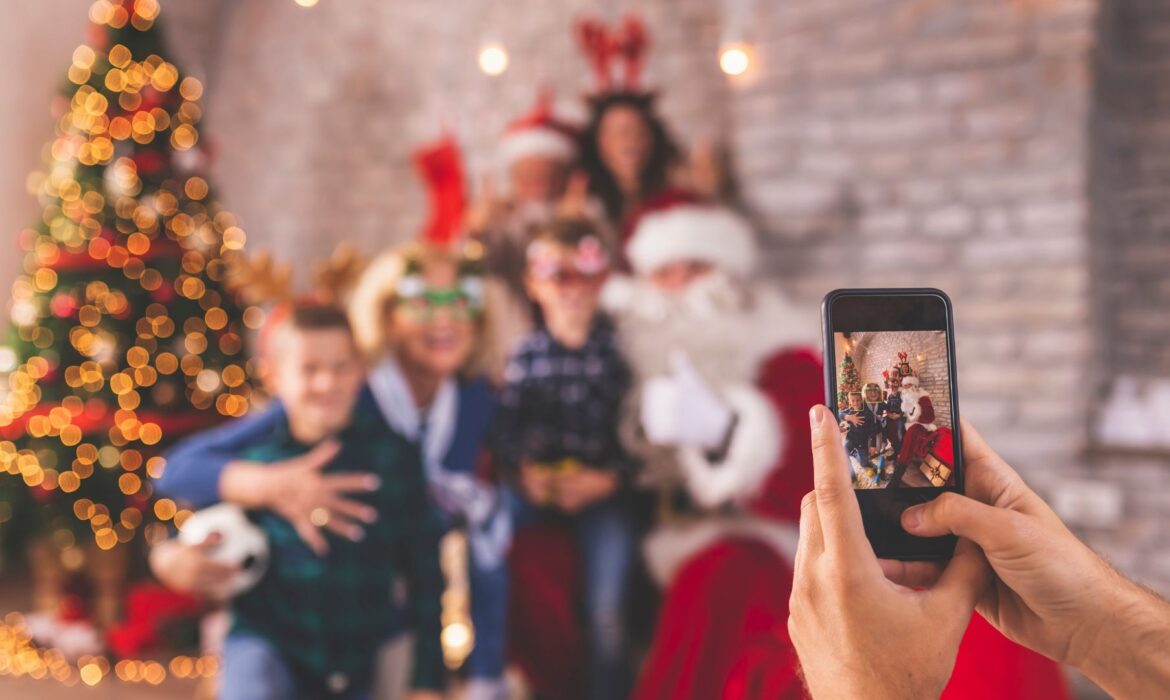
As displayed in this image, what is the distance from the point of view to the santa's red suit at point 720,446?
1684 millimetres

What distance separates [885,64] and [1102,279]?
2.95ft

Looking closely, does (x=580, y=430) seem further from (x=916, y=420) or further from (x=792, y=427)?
(x=916, y=420)

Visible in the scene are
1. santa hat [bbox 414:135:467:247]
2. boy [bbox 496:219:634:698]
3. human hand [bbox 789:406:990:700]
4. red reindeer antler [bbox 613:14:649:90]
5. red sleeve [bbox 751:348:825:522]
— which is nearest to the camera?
human hand [bbox 789:406:990:700]

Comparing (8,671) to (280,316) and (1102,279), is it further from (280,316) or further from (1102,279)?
(1102,279)

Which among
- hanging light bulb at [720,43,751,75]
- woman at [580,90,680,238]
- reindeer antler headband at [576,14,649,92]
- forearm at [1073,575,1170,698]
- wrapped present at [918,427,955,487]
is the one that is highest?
reindeer antler headband at [576,14,649,92]

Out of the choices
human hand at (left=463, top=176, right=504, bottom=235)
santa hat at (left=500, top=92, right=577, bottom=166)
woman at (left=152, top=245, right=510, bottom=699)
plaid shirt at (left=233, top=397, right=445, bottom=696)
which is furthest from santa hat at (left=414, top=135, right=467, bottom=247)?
plaid shirt at (left=233, top=397, right=445, bottom=696)

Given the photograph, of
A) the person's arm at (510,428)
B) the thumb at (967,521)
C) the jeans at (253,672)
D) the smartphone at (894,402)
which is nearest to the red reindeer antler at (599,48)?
the person's arm at (510,428)

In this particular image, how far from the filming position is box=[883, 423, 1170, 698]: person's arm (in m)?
0.63

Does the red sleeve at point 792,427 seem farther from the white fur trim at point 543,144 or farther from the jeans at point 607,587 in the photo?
the white fur trim at point 543,144

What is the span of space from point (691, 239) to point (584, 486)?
68 cm

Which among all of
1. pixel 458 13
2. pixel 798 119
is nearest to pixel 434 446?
pixel 798 119

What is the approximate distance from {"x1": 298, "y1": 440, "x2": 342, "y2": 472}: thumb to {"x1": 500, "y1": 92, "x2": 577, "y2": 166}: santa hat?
1529 millimetres

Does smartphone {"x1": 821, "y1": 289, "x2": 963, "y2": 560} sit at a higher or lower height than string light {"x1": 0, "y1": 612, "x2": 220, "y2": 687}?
higher

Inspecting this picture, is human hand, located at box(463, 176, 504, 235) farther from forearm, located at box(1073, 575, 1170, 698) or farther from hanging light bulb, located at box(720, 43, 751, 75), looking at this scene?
forearm, located at box(1073, 575, 1170, 698)
